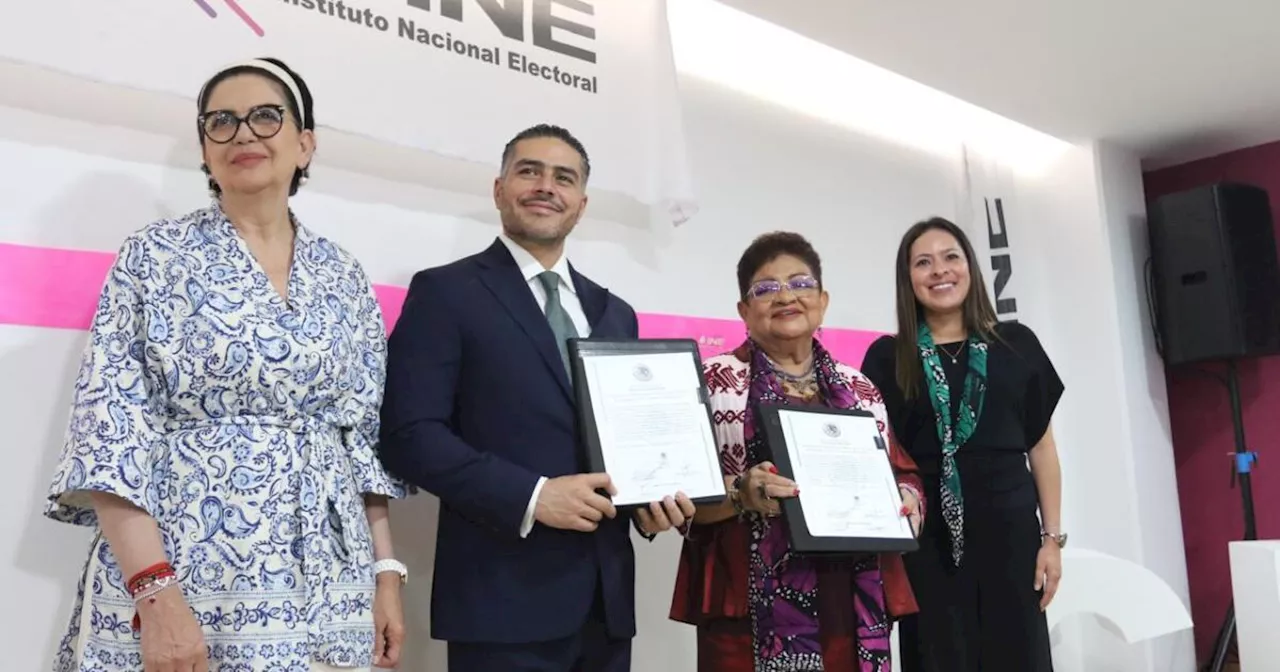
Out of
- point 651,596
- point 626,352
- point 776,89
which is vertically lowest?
point 651,596

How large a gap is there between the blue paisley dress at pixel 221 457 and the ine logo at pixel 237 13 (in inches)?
28.6

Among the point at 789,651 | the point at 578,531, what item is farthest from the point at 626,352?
the point at 789,651

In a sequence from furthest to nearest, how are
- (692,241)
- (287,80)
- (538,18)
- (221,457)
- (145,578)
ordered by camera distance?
(692,241)
(538,18)
(287,80)
(221,457)
(145,578)

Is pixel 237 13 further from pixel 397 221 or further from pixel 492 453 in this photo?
pixel 492 453

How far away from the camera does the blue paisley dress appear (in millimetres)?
1343

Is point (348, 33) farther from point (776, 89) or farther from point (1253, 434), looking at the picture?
point (1253, 434)

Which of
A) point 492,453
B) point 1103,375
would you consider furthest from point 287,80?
point 1103,375

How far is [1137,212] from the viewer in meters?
4.82

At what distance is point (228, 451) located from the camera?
1412 mm

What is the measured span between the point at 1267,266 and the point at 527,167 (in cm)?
411

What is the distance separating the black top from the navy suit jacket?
2.92 feet

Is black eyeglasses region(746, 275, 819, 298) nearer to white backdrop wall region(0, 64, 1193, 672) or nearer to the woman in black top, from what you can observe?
the woman in black top

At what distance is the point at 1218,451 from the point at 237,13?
4.88 metres

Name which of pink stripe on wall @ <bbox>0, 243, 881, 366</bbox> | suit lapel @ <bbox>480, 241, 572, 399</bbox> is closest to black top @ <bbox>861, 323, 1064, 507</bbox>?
suit lapel @ <bbox>480, 241, 572, 399</bbox>
